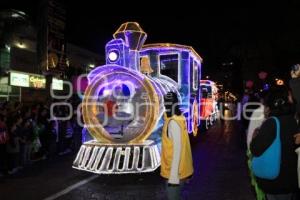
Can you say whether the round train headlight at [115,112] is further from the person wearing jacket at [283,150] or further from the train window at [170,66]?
the person wearing jacket at [283,150]

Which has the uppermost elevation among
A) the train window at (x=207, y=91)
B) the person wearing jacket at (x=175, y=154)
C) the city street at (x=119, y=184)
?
the train window at (x=207, y=91)

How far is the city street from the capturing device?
8.85 metres

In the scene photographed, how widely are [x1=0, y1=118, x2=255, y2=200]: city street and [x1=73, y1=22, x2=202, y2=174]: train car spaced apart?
0.38m

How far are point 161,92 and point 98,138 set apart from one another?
2007mm

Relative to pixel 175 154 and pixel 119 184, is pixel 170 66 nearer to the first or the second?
pixel 119 184

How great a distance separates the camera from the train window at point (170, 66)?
15891 millimetres

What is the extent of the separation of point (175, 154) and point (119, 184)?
172 inches

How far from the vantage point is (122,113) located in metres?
12.4

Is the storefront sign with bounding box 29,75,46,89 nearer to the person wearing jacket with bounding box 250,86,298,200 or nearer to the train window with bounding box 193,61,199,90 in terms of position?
the train window with bounding box 193,61,199,90

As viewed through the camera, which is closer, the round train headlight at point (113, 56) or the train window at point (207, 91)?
the round train headlight at point (113, 56)

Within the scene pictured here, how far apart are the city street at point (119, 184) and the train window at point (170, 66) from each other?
3491mm

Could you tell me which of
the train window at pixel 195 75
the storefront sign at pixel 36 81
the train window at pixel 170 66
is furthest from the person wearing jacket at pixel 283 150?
the storefront sign at pixel 36 81

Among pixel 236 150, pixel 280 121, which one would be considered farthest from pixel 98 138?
pixel 280 121

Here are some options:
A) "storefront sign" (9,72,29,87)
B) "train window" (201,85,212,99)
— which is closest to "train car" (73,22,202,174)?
"storefront sign" (9,72,29,87)
